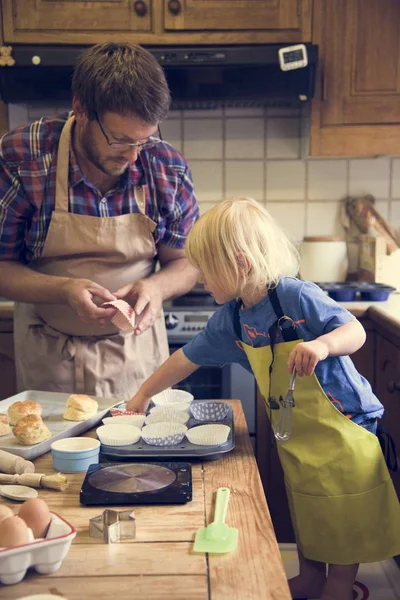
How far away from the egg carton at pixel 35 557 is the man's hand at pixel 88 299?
75cm

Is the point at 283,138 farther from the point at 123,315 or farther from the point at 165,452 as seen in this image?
the point at 165,452

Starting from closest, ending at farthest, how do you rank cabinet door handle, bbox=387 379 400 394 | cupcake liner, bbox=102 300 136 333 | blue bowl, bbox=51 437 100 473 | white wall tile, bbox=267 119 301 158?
blue bowl, bbox=51 437 100 473
cupcake liner, bbox=102 300 136 333
cabinet door handle, bbox=387 379 400 394
white wall tile, bbox=267 119 301 158

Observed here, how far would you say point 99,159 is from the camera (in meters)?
1.54

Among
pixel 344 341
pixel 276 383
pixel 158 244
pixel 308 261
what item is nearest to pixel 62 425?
pixel 276 383

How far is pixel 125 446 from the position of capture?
3.65 feet

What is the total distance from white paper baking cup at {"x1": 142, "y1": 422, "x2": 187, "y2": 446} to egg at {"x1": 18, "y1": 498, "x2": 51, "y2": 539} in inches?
13.6

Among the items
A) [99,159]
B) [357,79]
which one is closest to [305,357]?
[99,159]

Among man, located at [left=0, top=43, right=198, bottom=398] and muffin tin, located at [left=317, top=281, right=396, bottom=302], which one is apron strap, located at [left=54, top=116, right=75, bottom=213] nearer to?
man, located at [left=0, top=43, right=198, bottom=398]

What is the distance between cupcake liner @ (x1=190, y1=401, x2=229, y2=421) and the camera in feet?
4.12

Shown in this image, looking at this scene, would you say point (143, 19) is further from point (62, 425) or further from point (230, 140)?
point (62, 425)

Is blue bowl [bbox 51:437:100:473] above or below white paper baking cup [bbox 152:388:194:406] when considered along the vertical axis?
above

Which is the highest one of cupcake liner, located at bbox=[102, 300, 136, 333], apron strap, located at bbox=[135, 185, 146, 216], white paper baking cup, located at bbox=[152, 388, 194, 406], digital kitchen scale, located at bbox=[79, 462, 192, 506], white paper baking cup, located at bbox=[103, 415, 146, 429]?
apron strap, located at bbox=[135, 185, 146, 216]

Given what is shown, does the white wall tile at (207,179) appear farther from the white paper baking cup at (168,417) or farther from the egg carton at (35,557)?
the egg carton at (35,557)

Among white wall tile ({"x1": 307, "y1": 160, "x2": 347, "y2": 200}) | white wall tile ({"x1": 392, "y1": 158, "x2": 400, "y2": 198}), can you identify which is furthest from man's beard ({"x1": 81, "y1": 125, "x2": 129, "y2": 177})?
white wall tile ({"x1": 392, "y1": 158, "x2": 400, "y2": 198})
